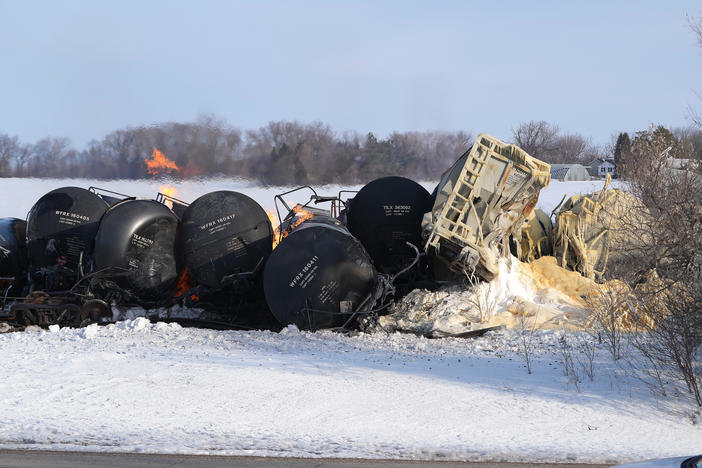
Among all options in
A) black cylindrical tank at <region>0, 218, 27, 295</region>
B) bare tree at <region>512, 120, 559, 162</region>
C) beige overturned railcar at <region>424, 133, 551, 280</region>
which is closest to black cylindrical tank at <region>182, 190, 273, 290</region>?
beige overturned railcar at <region>424, 133, 551, 280</region>

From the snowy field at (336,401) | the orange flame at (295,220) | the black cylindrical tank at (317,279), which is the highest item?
the orange flame at (295,220)

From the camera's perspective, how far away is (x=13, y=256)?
1781 centimetres

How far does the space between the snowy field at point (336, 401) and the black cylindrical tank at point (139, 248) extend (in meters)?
2.94

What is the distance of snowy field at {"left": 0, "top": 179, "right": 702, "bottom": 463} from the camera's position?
7656 mm

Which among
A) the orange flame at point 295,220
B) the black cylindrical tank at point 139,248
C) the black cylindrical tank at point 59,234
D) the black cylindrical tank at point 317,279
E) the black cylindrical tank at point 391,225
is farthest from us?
the black cylindrical tank at point 59,234

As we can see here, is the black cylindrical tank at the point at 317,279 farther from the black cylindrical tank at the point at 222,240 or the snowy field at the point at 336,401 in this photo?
the black cylindrical tank at the point at 222,240

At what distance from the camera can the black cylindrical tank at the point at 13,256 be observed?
57.9 feet

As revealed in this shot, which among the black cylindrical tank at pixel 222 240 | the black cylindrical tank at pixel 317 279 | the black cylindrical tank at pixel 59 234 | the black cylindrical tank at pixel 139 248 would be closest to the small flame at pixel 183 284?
the black cylindrical tank at pixel 139 248

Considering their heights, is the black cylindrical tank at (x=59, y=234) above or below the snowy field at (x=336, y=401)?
above

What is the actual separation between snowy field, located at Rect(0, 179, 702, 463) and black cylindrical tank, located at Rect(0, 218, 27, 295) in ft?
18.9

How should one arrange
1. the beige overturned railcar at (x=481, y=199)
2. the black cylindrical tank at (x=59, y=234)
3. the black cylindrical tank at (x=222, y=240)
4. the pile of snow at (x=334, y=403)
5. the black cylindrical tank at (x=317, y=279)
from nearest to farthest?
the pile of snow at (x=334, y=403) < the black cylindrical tank at (x=317, y=279) < the beige overturned railcar at (x=481, y=199) < the black cylindrical tank at (x=222, y=240) < the black cylindrical tank at (x=59, y=234)

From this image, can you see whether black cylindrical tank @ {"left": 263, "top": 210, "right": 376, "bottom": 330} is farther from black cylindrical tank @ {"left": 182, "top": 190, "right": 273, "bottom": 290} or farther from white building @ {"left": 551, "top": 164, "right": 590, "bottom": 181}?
white building @ {"left": 551, "top": 164, "right": 590, "bottom": 181}

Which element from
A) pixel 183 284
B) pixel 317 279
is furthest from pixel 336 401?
pixel 183 284

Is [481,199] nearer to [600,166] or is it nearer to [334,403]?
[334,403]
